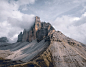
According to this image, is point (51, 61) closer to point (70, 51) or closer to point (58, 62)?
point (58, 62)

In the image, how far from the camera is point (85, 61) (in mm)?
61375

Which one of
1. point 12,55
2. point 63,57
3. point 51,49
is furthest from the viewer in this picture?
point 12,55

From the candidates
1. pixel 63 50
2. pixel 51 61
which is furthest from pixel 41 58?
pixel 63 50

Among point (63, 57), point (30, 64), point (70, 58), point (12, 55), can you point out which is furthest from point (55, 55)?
point (12, 55)

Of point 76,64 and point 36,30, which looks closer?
point 76,64

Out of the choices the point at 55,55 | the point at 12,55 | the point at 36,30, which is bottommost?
the point at 12,55

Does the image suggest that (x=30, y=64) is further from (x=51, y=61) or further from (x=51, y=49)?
(x=51, y=49)

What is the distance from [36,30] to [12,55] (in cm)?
9447

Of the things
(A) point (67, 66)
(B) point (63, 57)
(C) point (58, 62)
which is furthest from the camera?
(B) point (63, 57)

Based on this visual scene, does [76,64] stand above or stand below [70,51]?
below

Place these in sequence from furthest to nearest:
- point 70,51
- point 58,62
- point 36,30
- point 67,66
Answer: point 36,30 < point 70,51 < point 58,62 < point 67,66

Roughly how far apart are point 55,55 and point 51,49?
33.4 feet

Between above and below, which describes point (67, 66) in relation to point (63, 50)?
below

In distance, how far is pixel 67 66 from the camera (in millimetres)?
58688
